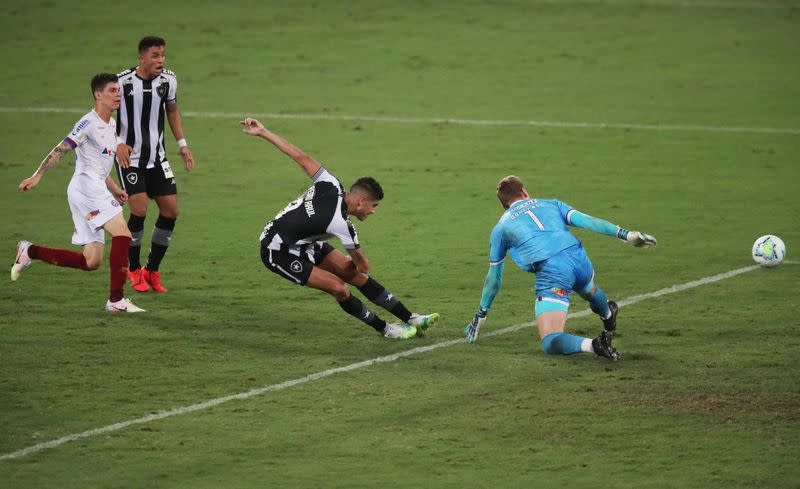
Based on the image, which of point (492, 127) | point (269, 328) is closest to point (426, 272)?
point (269, 328)

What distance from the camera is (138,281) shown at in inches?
557

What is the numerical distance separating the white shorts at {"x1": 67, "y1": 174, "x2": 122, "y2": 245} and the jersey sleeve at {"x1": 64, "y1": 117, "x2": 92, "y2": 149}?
13.3 inches

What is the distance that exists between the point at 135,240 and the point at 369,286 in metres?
3.13

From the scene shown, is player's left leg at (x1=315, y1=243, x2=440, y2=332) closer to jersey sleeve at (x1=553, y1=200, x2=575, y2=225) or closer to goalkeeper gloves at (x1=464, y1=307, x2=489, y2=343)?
goalkeeper gloves at (x1=464, y1=307, x2=489, y2=343)

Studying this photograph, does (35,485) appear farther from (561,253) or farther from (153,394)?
(561,253)

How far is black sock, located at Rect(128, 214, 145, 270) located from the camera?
46.3ft

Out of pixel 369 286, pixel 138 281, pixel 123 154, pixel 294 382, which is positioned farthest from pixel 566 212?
pixel 138 281

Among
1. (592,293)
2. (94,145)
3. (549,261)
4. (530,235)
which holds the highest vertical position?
(94,145)

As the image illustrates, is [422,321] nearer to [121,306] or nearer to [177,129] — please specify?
[121,306]

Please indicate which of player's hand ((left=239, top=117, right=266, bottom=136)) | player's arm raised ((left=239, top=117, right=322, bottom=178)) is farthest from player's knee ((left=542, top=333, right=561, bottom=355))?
player's hand ((left=239, top=117, right=266, bottom=136))

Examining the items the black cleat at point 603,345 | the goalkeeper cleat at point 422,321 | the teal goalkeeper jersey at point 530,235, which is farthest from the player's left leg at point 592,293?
the goalkeeper cleat at point 422,321

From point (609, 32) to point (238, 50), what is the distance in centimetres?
837

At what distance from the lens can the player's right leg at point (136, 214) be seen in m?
13.8

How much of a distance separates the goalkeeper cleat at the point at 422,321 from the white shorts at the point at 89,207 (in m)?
3.02
